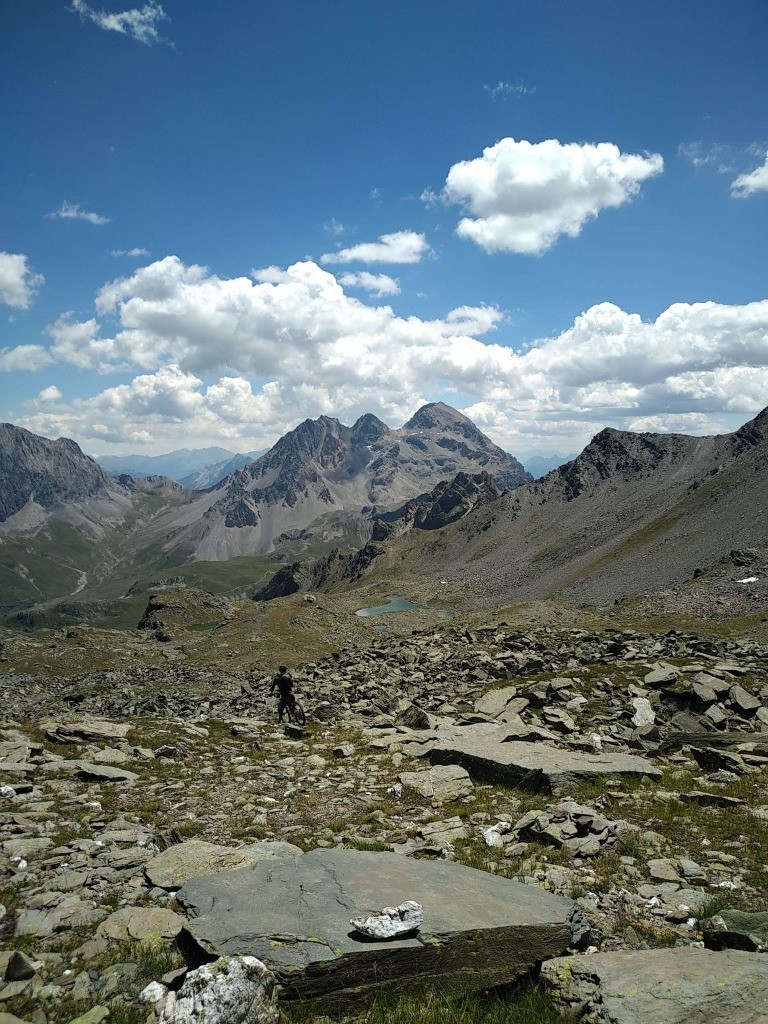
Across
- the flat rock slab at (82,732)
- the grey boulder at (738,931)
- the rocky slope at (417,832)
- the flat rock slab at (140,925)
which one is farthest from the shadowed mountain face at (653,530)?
the flat rock slab at (140,925)

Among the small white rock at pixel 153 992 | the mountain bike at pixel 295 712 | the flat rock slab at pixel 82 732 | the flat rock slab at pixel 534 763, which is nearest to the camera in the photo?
the small white rock at pixel 153 992

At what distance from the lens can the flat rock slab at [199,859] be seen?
948cm

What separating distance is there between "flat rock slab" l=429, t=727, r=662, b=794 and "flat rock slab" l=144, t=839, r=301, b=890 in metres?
7.15

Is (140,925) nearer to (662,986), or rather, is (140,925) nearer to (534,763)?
(662,986)

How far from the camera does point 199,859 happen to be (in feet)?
33.1

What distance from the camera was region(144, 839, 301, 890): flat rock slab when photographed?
948 cm

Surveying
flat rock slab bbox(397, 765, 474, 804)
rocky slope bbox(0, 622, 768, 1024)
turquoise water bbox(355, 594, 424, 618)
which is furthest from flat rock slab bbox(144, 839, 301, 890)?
turquoise water bbox(355, 594, 424, 618)

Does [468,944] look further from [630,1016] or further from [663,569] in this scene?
[663,569]

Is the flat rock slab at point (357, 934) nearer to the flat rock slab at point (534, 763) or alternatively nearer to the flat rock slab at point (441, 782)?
the flat rock slab at point (441, 782)

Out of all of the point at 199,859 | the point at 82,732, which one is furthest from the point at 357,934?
the point at 82,732

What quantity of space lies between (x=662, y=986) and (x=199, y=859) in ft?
26.8

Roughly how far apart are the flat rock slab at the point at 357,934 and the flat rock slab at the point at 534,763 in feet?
21.7

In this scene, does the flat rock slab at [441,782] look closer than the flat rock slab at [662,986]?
No

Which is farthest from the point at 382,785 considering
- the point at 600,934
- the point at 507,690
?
the point at 507,690
